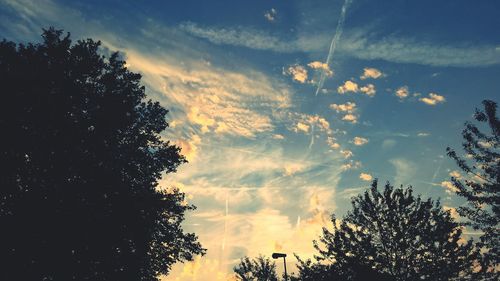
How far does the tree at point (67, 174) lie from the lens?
11.3 meters

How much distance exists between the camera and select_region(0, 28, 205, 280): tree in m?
11.3

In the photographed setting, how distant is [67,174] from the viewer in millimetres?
12461

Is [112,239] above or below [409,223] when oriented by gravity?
below

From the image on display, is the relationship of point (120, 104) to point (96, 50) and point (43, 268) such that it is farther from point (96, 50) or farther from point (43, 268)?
point (43, 268)

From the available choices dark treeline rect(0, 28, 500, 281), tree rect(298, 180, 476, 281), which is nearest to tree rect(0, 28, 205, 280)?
dark treeline rect(0, 28, 500, 281)

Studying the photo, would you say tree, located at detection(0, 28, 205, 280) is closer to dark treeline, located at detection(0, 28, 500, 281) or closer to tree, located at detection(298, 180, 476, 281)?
dark treeline, located at detection(0, 28, 500, 281)

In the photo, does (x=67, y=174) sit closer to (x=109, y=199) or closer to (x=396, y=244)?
(x=109, y=199)

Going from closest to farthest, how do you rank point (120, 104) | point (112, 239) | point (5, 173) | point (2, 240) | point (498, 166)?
point (2, 240)
point (5, 173)
point (112, 239)
point (120, 104)
point (498, 166)

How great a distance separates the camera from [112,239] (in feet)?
41.0

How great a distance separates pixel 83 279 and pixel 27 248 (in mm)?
2360

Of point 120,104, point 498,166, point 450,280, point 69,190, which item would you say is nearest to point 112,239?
point 69,190

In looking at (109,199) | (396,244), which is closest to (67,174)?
(109,199)

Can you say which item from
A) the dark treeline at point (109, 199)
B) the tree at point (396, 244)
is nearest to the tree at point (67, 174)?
the dark treeline at point (109, 199)

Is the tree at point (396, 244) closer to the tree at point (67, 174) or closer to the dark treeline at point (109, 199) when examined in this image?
the dark treeline at point (109, 199)
